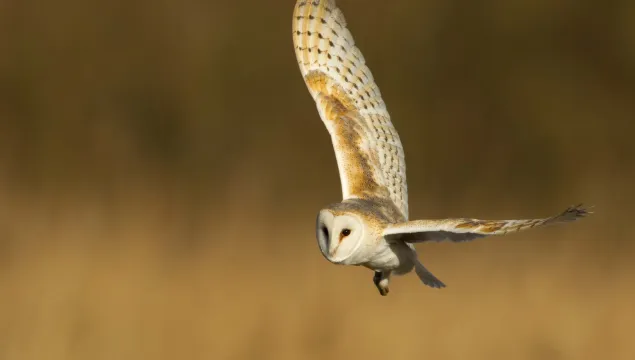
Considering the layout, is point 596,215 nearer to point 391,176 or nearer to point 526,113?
point 526,113

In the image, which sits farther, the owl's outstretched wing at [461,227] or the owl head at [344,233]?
the owl head at [344,233]

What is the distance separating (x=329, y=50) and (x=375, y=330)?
5.71 ft

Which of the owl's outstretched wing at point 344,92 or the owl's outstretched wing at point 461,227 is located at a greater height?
the owl's outstretched wing at point 344,92

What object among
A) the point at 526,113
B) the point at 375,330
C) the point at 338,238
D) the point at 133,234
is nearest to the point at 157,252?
the point at 133,234

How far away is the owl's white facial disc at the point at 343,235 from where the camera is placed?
12.9ft

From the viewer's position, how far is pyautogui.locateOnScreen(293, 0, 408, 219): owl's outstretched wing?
4590 millimetres

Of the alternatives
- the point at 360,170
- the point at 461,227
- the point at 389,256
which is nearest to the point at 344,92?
the point at 360,170

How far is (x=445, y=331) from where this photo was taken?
6.17 metres

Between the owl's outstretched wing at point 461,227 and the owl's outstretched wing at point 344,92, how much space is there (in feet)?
1.81

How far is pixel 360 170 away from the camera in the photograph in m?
4.47

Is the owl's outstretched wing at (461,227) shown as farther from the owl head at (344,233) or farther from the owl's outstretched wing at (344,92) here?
the owl's outstretched wing at (344,92)

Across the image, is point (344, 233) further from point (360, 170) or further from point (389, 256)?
point (360, 170)

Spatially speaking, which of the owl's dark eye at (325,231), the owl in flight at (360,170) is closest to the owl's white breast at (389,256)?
the owl in flight at (360,170)

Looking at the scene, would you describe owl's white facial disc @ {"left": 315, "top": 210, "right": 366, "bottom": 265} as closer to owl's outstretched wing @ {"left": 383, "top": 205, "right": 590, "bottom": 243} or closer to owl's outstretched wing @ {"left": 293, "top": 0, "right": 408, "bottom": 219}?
owl's outstretched wing @ {"left": 383, "top": 205, "right": 590, "bottom": 243}
